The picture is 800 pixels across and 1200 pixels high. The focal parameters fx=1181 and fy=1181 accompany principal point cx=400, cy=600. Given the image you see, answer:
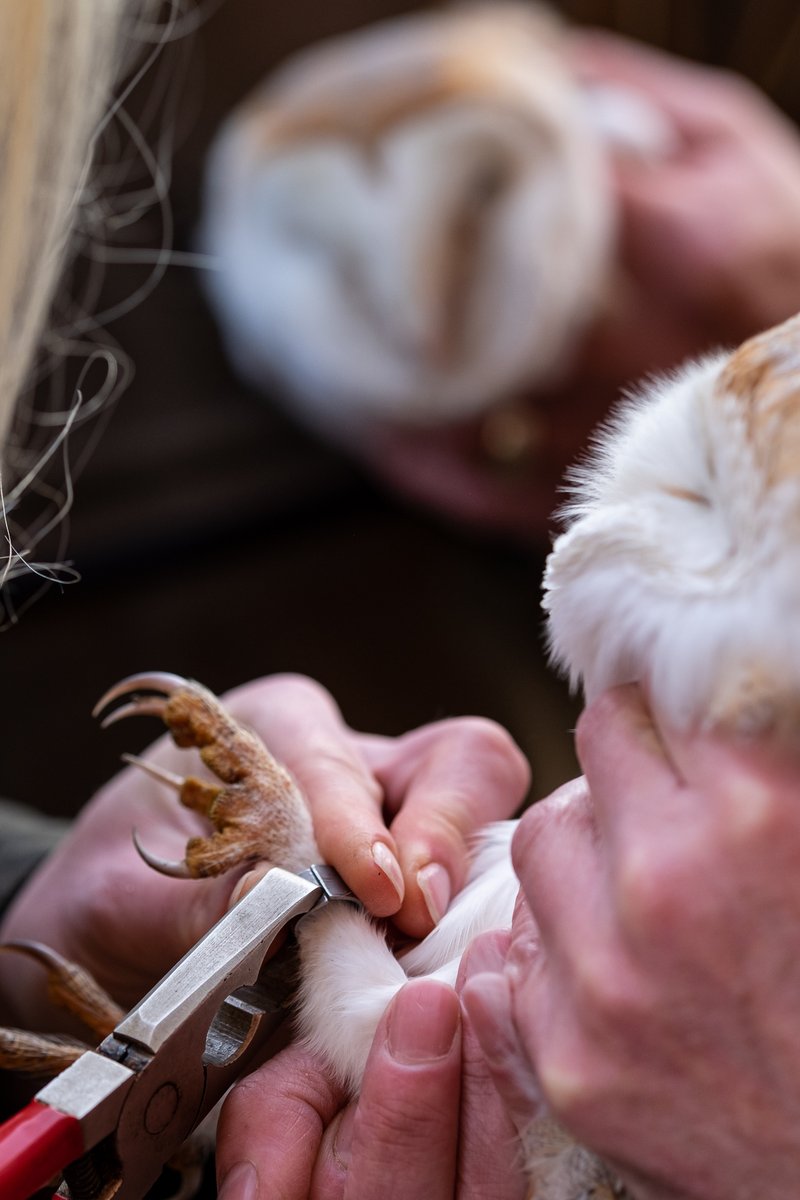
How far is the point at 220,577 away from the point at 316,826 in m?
0.98

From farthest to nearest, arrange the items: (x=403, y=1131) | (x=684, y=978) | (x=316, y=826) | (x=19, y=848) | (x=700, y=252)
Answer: (x=700, y=252), (x=19, y=848), (x=316, y=826), (x=403, y=1131), (x=684, y=978)

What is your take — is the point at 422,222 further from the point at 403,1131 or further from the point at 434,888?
the point at 403,1131

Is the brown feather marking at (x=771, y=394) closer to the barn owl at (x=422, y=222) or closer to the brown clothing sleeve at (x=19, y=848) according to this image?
the brown clothing sleeve at (x=19, y=848)

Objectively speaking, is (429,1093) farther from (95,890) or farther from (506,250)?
(506,250)

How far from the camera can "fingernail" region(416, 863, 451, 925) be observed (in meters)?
0.60

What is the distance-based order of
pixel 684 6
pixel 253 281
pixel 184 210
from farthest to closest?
pixel 684 6 → pixel 184 210 → pixel 253 281

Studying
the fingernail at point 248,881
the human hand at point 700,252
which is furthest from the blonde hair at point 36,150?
the human hand at point 700,252

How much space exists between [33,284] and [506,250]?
98 cm

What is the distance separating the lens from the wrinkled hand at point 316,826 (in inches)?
24.1

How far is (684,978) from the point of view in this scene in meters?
0.41

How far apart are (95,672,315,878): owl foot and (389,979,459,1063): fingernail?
0.37 ft

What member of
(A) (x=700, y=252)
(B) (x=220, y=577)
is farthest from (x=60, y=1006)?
(A) (x=700, y=252)

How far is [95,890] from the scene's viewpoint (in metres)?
0.76

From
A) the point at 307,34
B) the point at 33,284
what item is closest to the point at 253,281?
the point at 307,34
